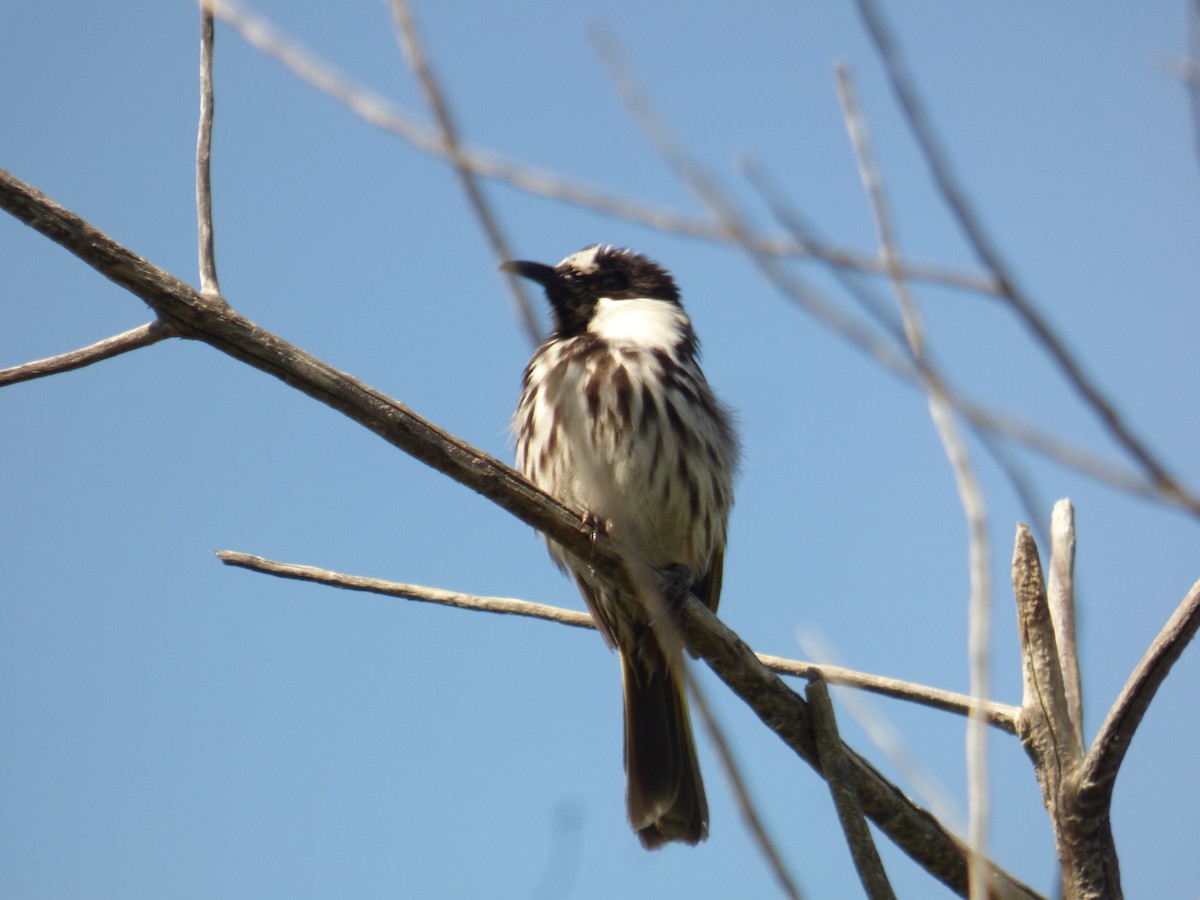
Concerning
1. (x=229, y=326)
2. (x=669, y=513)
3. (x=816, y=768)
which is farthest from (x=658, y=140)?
(x=669, y=513)

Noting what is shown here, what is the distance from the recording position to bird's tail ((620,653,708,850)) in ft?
16.5

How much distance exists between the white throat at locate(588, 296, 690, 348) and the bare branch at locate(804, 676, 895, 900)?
2446mm

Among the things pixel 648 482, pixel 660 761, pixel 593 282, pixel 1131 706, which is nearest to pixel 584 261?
pixel 593 282

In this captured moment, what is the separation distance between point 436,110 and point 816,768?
250 centimetres

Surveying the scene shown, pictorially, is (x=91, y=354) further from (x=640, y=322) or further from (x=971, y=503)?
(x=640, y=322)

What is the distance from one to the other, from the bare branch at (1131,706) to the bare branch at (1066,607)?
0.68 feet

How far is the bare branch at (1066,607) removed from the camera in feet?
10.5

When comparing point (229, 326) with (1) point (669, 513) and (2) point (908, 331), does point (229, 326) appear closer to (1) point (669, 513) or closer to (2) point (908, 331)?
(2) point (908, 331)

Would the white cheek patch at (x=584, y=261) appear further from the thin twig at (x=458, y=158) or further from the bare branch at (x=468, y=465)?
the thin twig at (x=458, y=158)

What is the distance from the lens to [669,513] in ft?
17.4

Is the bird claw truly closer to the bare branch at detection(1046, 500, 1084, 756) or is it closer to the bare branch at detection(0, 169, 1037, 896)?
Result: the bare branch at detection(0, 169, 1037, 896)

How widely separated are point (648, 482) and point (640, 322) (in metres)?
1.01

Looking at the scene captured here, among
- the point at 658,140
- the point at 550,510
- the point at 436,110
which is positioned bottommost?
the point at 436,110

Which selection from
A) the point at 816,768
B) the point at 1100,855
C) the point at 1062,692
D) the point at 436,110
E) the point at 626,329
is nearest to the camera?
the point at 436,110
